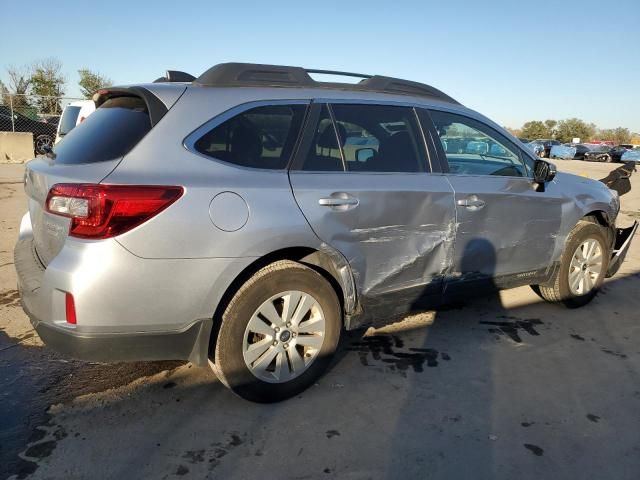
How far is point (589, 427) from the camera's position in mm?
2787

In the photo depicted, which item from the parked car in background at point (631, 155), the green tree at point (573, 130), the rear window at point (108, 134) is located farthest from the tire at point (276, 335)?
the green tree at point (573, 130)

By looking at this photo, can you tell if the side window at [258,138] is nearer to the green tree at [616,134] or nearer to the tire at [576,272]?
the tire at [576,272]

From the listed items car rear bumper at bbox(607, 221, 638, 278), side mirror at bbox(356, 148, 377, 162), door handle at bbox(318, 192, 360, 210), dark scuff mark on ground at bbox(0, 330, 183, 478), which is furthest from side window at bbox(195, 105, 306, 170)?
car rear bumper at bbox(607, 221, 638, 278)

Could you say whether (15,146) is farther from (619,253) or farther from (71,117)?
(619,253)

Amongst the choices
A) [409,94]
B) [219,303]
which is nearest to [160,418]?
[219,303]

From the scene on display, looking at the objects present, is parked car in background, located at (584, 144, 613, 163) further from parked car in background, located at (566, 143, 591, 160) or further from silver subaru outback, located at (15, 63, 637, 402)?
silver subaru outback, located at (15, 63, 637, 402)

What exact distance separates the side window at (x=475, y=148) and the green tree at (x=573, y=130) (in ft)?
247

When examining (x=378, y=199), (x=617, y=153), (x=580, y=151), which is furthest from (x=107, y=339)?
(x=580, y=151)

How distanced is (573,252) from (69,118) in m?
12.8

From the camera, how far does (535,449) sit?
2576mm

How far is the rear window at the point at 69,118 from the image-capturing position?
12938 mm

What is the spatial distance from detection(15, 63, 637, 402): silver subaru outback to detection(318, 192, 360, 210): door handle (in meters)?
0.01

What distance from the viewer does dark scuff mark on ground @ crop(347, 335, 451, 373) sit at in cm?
345

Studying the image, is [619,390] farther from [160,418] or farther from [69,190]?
[69,190]
